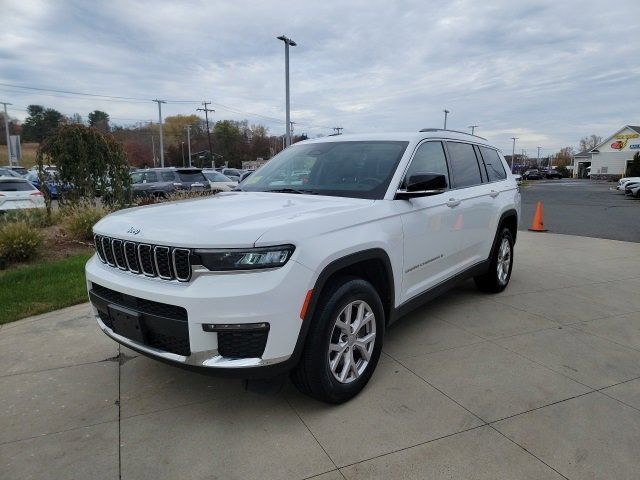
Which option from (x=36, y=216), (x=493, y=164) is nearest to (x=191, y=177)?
(x=36, y=216)

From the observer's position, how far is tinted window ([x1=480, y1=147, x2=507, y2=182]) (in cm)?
527

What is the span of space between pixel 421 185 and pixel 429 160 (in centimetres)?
66

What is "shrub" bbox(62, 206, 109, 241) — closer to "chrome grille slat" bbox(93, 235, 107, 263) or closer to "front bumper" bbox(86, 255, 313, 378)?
"chrome grille slat" bbox(93, 235, 107, 263)

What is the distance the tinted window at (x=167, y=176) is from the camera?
1788cm

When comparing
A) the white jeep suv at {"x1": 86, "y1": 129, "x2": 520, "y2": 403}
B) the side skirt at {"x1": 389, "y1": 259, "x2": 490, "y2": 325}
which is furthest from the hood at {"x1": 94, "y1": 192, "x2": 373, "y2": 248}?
the side skirt at {"x1": 389, "y1": 259, "x2": 490, "y2": 325}

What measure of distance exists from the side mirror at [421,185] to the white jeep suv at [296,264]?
1 centimetres

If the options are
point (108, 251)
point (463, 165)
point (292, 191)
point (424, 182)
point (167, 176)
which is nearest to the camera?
point (108, 251)

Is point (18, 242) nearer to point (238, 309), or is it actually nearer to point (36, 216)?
point (36, 216)

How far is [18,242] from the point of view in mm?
6957

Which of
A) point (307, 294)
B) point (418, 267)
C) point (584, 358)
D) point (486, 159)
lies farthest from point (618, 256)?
point (307, 294)

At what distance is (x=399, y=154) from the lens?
145 inches

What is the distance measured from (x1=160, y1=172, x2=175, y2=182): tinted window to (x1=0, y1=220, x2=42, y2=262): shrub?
1085 centimetres

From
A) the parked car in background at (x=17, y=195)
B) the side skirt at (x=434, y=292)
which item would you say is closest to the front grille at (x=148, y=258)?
the side skirt at (x=434, y=292)

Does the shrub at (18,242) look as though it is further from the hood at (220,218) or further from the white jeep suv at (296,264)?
the hood at (220,218)
